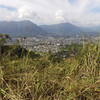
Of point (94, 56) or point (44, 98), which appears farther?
point (94, 56)

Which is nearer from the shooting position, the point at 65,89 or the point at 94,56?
the point at 65,89

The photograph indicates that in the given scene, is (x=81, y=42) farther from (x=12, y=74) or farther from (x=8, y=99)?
(x=8, y=99)

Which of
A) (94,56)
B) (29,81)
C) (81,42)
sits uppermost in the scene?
(81,42)

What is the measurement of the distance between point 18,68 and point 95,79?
135 centimetres

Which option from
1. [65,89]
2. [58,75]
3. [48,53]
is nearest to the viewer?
[65,89]

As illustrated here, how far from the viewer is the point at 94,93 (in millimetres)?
2314

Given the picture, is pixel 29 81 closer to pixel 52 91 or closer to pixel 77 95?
pixel 52 91

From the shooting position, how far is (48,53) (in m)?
3.77

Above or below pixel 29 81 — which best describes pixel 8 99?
below

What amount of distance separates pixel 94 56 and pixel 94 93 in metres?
0.87

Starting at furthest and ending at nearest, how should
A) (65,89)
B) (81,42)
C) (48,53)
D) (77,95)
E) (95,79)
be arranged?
(48,53) < (81,42) < (95,79) < (65,89) < (77,95)

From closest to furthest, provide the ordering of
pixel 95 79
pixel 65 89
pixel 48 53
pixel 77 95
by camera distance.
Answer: pixel 77 95, pixel 65 89, pixel 95 79, pixel 48 53

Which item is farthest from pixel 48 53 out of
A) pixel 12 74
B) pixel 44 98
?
pixel 44 98

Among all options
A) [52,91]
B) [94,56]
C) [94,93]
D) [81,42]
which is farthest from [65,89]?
[81,42]
